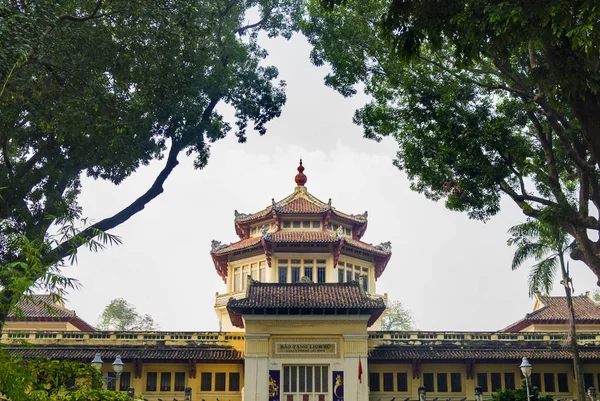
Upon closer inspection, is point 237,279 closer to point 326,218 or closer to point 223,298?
point 223,298

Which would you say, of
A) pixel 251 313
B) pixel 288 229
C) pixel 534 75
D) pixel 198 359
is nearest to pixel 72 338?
pixel 198 359

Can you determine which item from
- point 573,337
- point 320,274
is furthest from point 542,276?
point 320,274

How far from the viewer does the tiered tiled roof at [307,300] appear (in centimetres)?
2839

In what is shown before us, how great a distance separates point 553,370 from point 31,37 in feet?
90.0

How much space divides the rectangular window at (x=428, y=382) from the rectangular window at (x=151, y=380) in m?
12.6

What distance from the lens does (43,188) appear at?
58.4 feet

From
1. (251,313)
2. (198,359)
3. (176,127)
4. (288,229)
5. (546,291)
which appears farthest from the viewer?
(288,229)

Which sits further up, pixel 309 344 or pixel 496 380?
pixel 309 344

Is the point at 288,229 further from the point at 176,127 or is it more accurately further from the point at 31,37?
the point at 31,37

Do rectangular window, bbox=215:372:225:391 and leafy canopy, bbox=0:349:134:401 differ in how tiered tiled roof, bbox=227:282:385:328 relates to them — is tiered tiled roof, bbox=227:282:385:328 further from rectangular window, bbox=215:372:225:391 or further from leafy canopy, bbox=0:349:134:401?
leafy canopy, bbox=0:349:134:401

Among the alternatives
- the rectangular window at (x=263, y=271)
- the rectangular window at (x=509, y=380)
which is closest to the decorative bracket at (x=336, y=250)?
the rectangular window at (x=263, y=271)

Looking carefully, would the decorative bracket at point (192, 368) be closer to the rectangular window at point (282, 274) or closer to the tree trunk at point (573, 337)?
the rectangular window at point (282, 274)

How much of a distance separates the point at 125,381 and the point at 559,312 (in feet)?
82.8

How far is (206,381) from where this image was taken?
104ft
